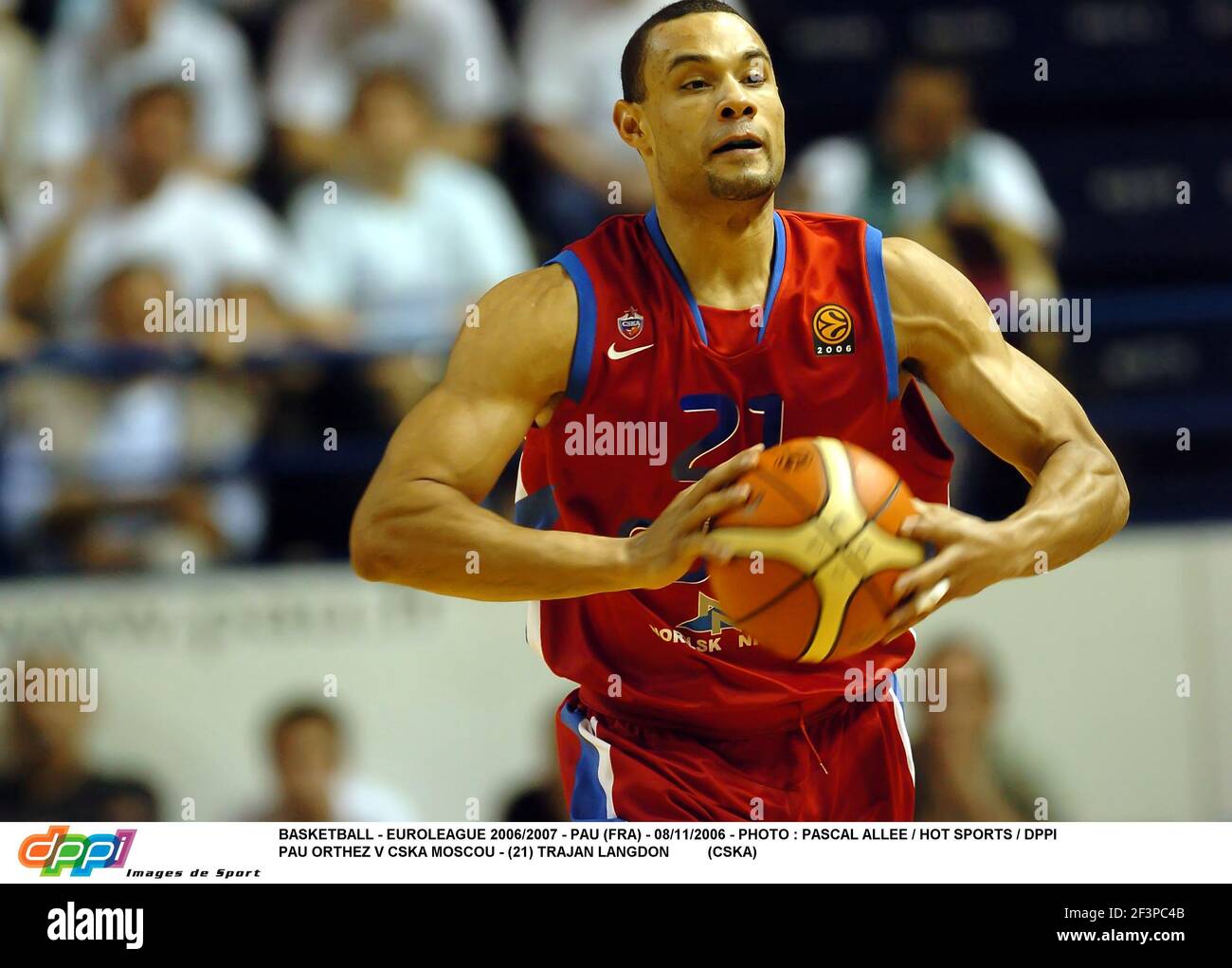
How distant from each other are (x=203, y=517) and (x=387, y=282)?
1.08m

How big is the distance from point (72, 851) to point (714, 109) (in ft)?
6.78

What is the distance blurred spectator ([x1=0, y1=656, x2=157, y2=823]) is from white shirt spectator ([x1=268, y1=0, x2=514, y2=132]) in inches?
92.9

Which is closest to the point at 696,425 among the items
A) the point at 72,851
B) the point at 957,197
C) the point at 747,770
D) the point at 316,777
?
the point at 747,770

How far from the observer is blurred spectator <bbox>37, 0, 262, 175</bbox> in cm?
682

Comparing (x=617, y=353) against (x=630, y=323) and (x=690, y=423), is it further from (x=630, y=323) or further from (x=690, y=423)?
(x=690, y=423)

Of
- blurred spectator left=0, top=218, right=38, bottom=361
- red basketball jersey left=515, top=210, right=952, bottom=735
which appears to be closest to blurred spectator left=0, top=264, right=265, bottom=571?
blurred spectator left=0, top=218, right=38, bottom=361

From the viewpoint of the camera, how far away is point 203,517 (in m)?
6.19

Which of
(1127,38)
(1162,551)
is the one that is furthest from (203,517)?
(1127,38)

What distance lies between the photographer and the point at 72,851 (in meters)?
3.82

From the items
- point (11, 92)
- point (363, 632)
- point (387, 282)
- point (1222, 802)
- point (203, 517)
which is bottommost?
point (1222, 802)

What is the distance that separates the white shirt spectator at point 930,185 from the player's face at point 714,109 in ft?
8.86

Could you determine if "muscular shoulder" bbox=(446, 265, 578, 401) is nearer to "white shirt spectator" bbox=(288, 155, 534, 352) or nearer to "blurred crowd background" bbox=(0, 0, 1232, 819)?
"blurred crowd background" bbox=(0, 0, 1232, 819)

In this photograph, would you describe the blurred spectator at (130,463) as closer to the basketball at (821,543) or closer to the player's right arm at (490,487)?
the player's right arm at (490,487)
